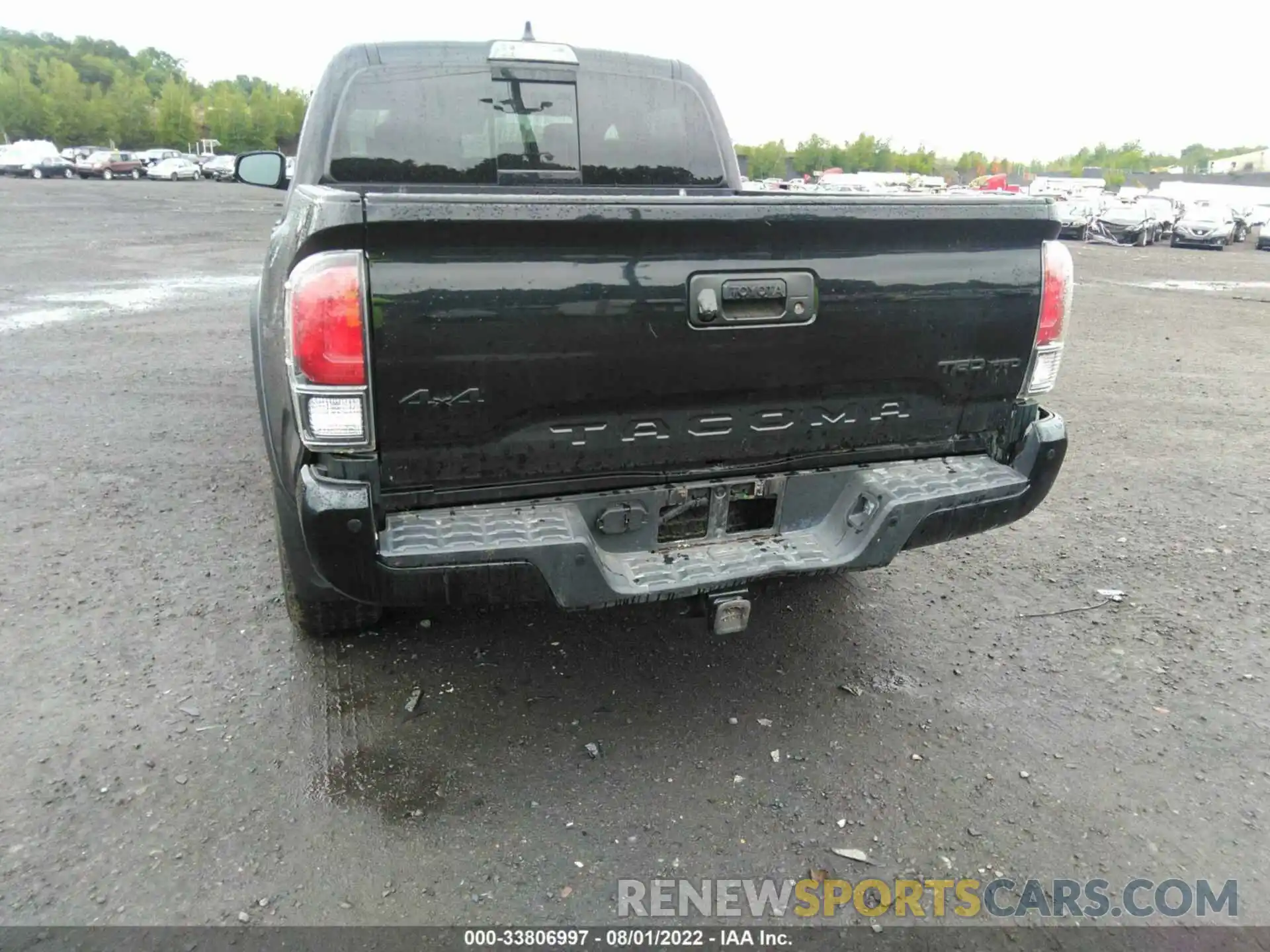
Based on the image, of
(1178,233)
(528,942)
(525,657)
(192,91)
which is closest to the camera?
(528,942)

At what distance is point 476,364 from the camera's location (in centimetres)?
230

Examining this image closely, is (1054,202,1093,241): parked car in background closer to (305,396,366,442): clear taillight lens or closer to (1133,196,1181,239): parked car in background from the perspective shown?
(1133,196,1181,239): parked car in background

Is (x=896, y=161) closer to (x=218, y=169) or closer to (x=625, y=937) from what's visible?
(x=218, y=169)

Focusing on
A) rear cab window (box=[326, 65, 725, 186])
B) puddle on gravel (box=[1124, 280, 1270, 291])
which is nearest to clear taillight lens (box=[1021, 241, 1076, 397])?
rear cab window (box=[326, 65, 725, 186])

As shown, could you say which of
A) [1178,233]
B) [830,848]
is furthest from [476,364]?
[1178,233]

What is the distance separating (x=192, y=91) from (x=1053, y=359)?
13244 cm

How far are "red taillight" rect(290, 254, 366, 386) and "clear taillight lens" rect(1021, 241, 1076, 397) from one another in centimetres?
209

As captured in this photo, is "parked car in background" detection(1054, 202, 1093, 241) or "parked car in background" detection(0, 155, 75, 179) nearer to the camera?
"parked car in background" detection(1054, 202, 1093, 241)

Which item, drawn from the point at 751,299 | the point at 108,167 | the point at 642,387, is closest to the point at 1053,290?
the point at 751,299

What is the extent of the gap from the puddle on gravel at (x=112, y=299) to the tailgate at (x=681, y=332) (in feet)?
28.2

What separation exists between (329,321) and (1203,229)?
32525 millimetres

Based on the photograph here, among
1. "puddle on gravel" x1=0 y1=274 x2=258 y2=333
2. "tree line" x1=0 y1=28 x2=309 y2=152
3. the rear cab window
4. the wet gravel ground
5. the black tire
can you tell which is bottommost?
the wet gravel ground

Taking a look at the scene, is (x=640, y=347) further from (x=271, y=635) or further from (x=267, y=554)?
(x=267, y=554)

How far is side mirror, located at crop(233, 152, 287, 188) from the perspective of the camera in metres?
4.43
